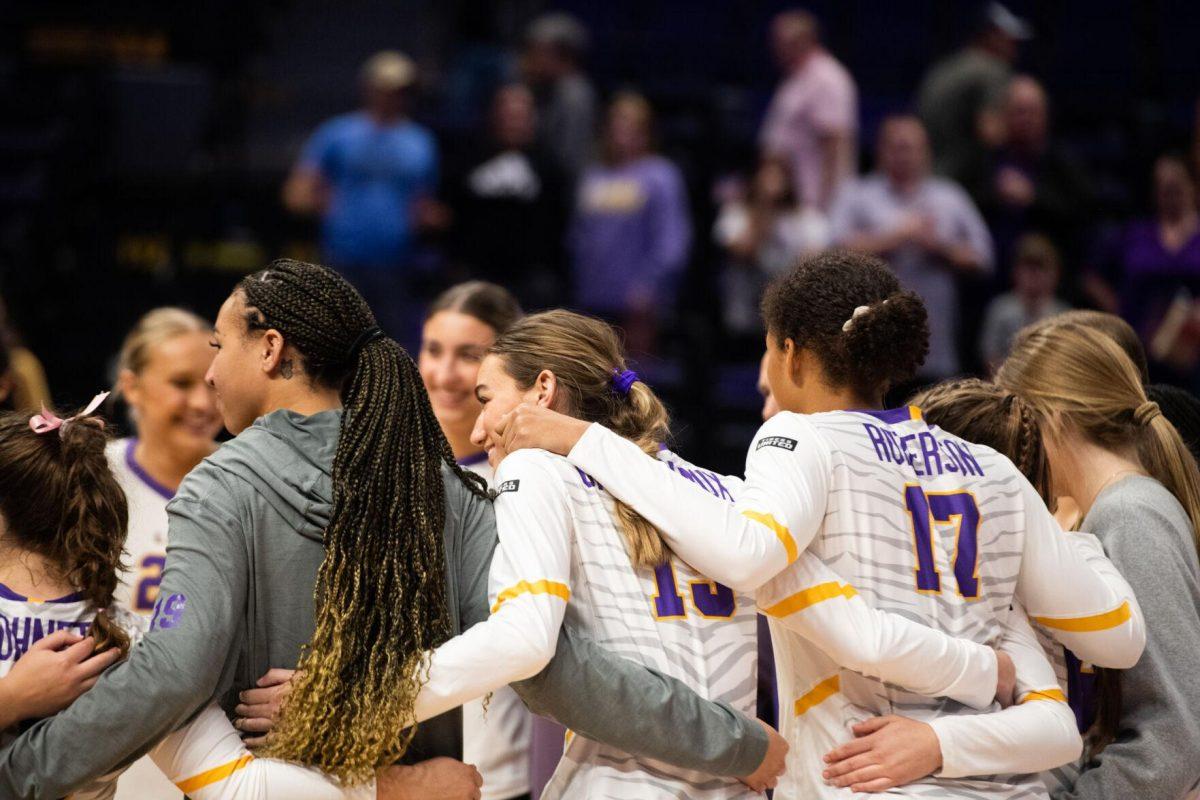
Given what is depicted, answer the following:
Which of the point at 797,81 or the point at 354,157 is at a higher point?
the point at 797,81

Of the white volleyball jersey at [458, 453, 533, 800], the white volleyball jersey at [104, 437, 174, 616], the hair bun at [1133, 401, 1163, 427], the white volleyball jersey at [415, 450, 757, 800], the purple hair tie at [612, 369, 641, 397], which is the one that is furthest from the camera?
the white volleyball jersey at [104, 437, 174, 616]

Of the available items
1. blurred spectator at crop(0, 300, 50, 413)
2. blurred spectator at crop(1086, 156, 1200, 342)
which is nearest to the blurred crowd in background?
blurred spectator at crop(1086, 156, 1200, 342)

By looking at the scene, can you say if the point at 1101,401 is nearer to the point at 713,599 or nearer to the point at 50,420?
the point at 713,599

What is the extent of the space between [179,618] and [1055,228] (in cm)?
722

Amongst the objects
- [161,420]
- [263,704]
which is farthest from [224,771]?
[161,420]

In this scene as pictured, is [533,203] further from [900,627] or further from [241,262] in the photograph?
[900,627]

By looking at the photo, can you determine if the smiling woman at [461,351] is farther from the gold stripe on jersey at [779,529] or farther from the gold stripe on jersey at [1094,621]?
the gold stripe on jersey at [1094,621]

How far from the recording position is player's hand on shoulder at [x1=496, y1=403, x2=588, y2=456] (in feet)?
8.95

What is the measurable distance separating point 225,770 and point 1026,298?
6315mm

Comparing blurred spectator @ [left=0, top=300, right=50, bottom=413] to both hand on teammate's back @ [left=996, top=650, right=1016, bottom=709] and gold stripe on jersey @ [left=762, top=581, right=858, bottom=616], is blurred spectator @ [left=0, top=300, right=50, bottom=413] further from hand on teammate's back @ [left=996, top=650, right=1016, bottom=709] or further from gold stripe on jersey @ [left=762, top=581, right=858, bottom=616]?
hand on teammate's back @ [left=996, top=650, right=1016, bottom=709]

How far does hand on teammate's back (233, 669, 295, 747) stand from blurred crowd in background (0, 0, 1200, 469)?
5.33 meters

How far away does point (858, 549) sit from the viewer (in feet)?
8.83

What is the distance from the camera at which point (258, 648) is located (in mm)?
2557

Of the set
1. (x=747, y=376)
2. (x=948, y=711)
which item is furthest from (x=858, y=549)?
(x=747, y=376)
